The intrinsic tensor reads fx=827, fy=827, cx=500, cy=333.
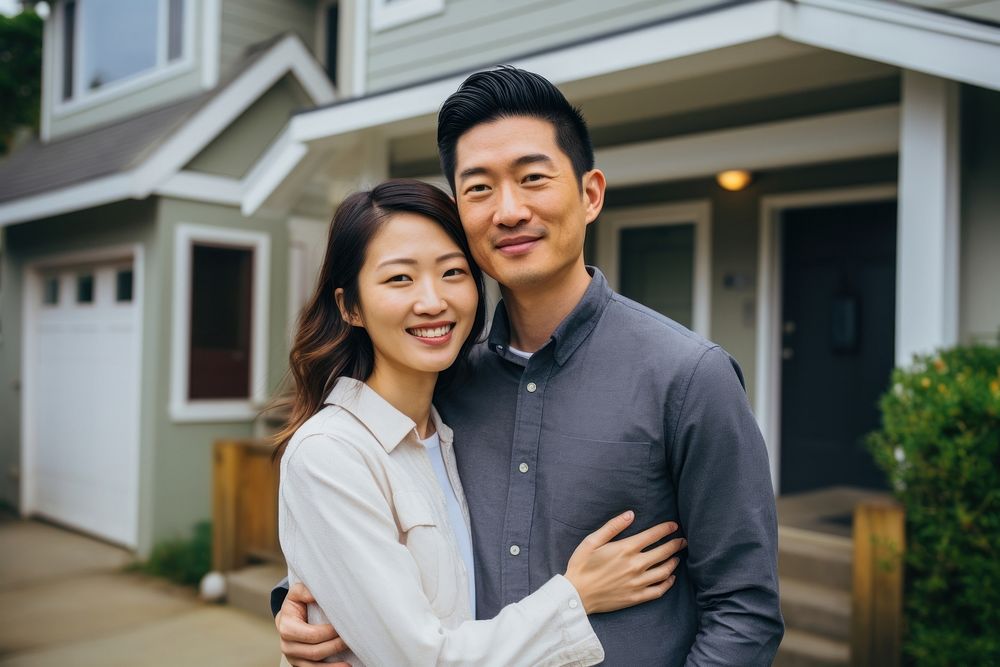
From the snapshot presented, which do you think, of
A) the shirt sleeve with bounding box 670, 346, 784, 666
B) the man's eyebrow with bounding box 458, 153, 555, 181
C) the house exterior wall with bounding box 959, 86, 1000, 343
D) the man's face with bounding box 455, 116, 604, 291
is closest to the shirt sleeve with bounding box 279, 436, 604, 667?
the shirt sleeve with bounding box 670, 346, 784, 666

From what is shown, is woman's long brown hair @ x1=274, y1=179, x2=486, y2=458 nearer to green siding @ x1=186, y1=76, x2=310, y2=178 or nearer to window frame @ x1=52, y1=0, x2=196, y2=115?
green siding @ x1=186, y1=76, x2=310, y2=178

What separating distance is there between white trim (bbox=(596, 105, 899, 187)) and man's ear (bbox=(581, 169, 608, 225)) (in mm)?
2957

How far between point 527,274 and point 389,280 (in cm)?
28

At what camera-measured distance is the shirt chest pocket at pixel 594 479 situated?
4.83 ft

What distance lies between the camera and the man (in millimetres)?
1427

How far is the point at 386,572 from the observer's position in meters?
1.39

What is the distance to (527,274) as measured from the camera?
1604 mm

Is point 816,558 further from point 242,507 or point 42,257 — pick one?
point 42,257

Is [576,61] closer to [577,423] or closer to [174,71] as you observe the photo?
[577,423]

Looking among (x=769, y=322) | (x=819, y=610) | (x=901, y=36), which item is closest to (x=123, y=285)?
(x=769, y=322)

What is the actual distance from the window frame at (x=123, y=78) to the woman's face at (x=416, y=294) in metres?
6.97

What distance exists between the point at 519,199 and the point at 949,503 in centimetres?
242

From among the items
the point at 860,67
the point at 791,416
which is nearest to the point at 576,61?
the point at 860,67

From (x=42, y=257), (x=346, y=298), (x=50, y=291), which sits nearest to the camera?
(x=346, y=298)
